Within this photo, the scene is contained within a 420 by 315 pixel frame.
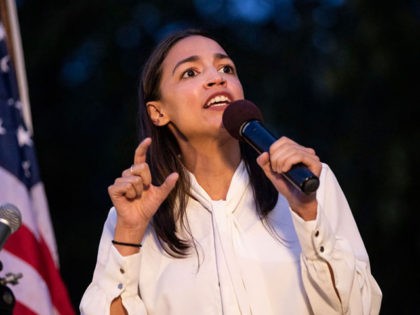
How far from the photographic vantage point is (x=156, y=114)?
12.7 feet

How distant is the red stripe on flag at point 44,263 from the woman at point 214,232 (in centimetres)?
99

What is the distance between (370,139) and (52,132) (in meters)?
2.50

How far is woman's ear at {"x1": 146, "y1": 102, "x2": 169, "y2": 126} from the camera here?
384cm

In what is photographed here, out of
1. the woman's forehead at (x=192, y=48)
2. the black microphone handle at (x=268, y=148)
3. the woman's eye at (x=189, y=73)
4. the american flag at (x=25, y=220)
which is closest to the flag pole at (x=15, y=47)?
the american flag at (x=25, y=220)

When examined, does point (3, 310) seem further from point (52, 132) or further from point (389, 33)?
point (52, 132)

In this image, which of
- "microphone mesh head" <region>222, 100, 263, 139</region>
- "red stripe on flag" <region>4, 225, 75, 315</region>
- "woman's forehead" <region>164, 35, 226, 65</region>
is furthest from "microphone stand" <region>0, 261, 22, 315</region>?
"red stripe on flag" <region>4, 225, 75, 315</region>

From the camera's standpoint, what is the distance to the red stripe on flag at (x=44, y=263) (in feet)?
15.0

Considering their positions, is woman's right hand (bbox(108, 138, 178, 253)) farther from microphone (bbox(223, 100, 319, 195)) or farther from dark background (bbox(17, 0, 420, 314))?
dark background (bbox(17, 0, 420, 314))

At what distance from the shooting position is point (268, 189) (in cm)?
363

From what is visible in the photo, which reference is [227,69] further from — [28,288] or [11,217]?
[28,288]

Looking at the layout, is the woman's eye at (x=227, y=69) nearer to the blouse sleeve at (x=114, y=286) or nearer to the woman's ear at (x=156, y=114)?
the woman's ear at (x=156, y=114)

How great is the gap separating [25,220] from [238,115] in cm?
166

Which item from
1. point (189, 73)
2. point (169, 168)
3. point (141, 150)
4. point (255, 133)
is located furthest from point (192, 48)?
point (255, 133)

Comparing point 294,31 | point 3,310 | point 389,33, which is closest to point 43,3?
point 294,31
